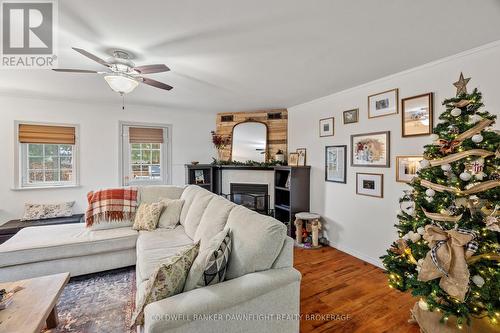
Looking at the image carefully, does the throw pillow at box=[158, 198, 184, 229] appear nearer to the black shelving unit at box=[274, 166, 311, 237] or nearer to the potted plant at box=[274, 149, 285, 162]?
the black shelving unit at box=[274, 166, 311, 237]

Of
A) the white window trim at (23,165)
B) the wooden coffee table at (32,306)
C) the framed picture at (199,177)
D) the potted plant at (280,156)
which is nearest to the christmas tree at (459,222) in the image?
the wooden coffee table at (32,306)

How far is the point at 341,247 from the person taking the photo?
139 inches

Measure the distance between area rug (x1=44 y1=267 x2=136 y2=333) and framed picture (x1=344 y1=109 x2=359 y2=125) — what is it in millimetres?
3416

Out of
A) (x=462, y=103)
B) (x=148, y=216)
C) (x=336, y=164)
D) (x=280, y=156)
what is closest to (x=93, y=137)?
(x=148, y=216)

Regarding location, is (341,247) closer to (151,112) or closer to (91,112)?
(151,112)

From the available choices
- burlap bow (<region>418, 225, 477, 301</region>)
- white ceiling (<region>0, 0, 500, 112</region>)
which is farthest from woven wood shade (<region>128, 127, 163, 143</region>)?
burlap bow (<region>418, 225, 477, 301</region>)

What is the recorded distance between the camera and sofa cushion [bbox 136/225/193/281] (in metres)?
1.92

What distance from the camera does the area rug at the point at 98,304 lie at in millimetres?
1862

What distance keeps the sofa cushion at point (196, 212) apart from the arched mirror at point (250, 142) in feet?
6.82

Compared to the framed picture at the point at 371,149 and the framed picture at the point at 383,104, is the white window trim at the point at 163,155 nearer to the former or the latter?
the framed picture at the point at 371,149

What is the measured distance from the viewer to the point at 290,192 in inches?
156

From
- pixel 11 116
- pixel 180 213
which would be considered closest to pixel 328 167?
pixel 180 213

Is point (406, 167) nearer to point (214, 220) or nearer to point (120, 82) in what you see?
point (214, 220)

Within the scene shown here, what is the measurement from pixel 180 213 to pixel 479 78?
3.49 metres
